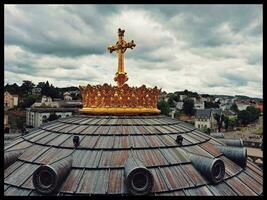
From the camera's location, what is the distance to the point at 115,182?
11117mm

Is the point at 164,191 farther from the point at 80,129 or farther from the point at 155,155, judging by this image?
the point at 80,129

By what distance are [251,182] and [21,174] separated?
415 inches

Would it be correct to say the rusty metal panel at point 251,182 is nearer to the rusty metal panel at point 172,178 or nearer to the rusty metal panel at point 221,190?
the rusty metal panel at point 221,190

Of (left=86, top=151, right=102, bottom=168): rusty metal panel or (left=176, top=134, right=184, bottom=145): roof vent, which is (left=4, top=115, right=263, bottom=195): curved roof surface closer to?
(left=86, top=151, right=102, bottom=168): rusty metal panel

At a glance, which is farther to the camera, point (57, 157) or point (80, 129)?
point (80, 129)

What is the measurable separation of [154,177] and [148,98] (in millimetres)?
6173

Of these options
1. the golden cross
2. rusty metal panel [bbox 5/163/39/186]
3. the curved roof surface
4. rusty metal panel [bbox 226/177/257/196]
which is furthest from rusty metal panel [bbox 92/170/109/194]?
the golden cross

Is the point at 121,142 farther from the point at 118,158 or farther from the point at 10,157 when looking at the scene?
the point at 10,157

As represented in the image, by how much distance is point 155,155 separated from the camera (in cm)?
1269

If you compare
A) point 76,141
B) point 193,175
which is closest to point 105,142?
point 76,141

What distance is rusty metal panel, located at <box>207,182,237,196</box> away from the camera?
11844 mm
